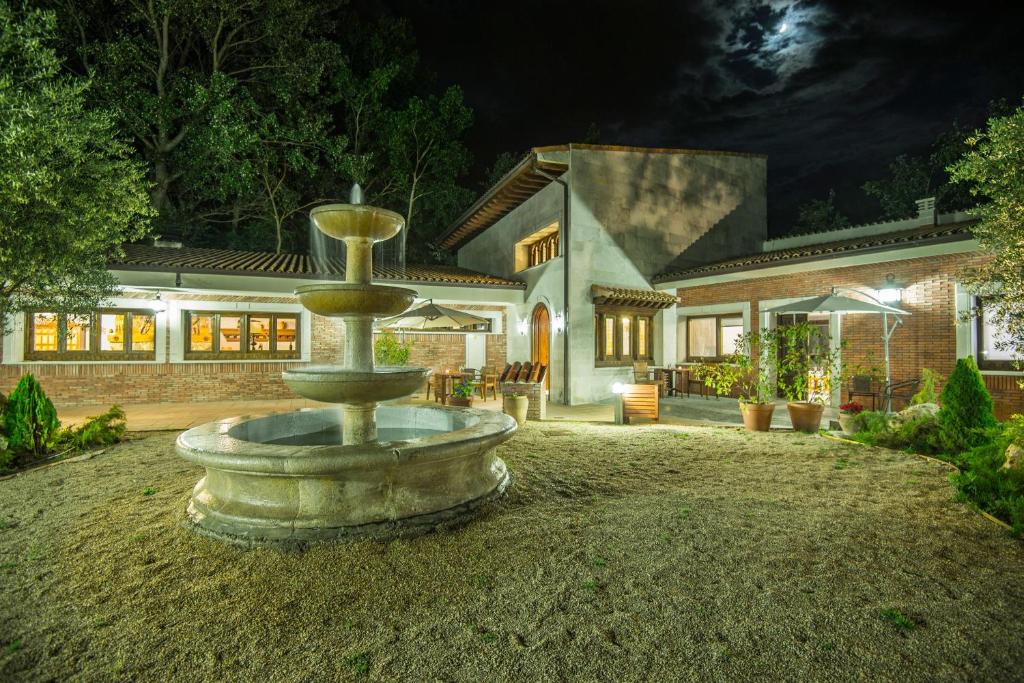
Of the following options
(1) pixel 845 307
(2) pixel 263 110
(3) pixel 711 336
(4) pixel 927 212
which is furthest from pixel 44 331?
(4) pixel 927 212

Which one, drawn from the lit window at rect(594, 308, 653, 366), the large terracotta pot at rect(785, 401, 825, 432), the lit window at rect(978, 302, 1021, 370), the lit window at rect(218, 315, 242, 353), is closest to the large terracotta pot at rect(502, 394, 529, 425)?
the lit window at rect(594, 308, 653, 366)

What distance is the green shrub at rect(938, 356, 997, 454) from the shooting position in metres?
5.98

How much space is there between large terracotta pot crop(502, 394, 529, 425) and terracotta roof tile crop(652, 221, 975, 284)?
6637 millimetres

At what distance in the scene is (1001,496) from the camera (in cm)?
Answer: 414

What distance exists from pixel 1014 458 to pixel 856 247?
685 cm

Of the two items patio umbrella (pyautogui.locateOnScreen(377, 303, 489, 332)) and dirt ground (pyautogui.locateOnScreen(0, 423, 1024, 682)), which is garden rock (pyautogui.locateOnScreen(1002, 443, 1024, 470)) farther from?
patio umbrella (pyautogui.locateOnScreen(377, 303, 489, 332))

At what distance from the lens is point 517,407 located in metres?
8.82

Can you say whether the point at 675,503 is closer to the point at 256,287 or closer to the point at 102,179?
the point at 102,179

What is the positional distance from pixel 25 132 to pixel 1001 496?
35.5 ft

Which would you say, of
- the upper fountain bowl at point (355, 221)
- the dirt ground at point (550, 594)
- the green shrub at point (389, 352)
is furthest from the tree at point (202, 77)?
the dirt ground at point (550, 594)

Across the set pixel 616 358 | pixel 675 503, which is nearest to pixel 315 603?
pixel 675 503

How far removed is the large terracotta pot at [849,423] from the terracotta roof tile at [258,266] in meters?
9.02

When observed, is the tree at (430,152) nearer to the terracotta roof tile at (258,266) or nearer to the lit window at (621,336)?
the terracotta roof tile at (258,266)

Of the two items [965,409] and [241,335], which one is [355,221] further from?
[241,335]
